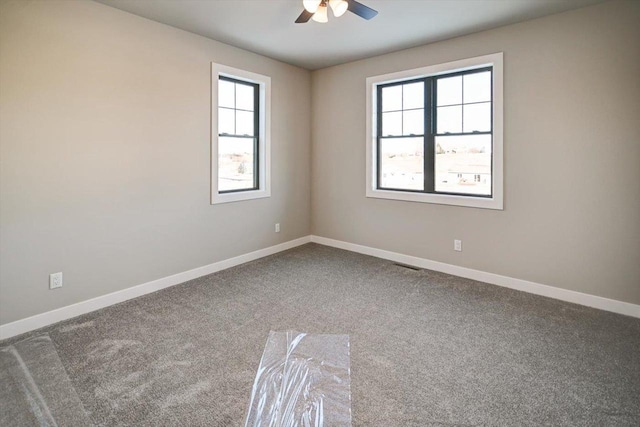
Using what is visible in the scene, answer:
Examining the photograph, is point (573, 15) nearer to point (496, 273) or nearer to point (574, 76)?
point (574, 76)

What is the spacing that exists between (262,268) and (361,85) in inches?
111

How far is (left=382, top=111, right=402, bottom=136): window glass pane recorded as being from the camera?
4582mm

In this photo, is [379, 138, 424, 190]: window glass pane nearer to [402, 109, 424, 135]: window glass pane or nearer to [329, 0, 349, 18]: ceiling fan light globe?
[402, 109, 424, 135]: window glass pane

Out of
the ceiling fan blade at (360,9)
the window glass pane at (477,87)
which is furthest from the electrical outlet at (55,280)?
the window glass pane at (477,87)

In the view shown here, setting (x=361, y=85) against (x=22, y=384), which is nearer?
(x=22, y=384)

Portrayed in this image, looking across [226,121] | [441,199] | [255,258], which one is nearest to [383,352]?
[441,199]

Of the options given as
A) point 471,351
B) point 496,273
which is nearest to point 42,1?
point 471,351

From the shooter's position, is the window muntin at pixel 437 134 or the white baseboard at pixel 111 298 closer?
the white baseboard at pixel 111 298

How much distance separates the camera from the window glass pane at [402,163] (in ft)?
14.5

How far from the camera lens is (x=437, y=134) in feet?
13.8

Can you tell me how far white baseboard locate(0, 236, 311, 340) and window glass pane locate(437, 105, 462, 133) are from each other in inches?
112

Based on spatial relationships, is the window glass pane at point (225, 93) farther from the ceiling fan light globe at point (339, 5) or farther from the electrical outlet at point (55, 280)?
the electrical outlet at point (55, 280)

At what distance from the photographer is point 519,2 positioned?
3.01m

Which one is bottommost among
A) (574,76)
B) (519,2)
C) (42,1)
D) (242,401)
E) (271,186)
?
(242,401)
